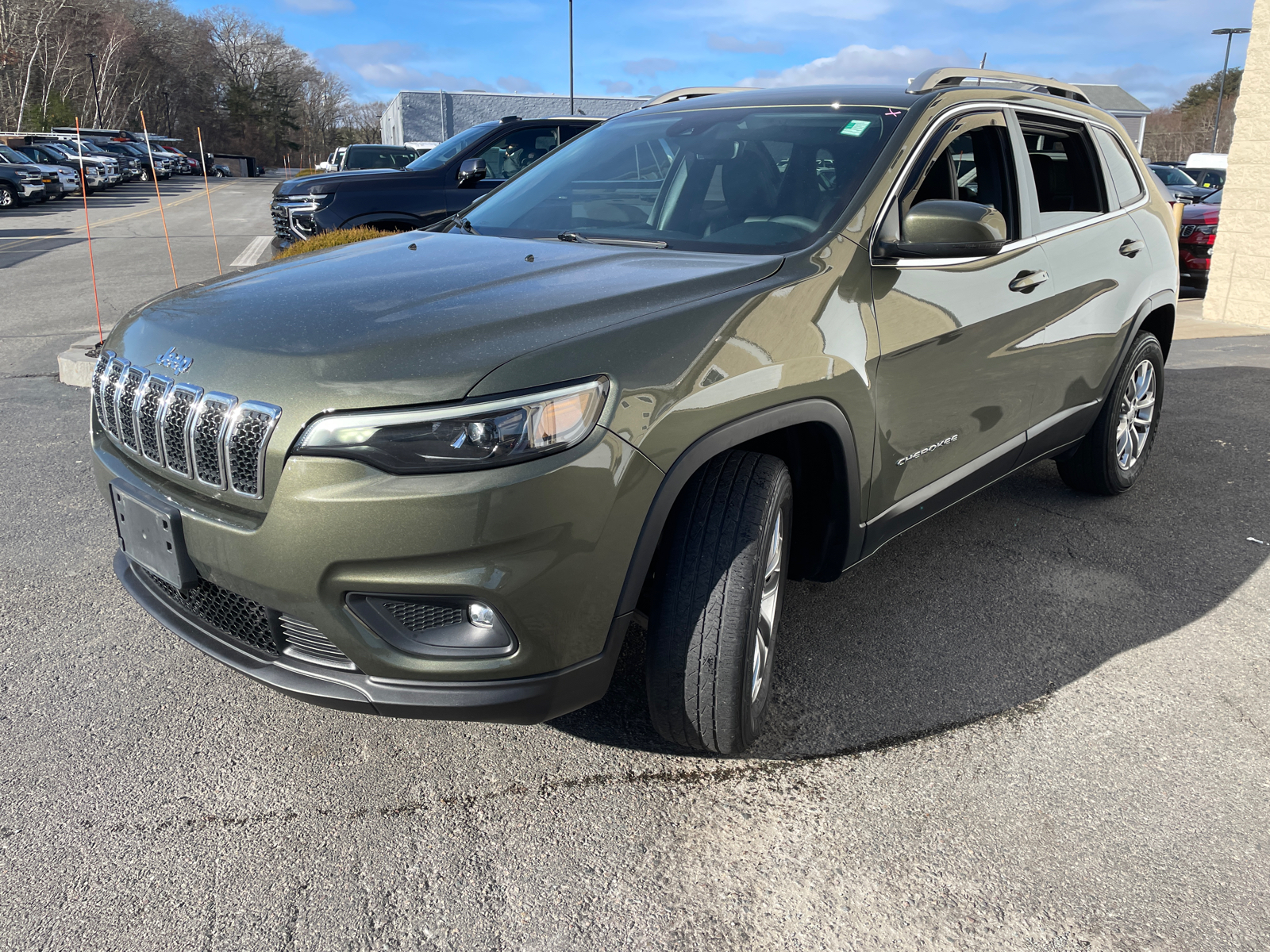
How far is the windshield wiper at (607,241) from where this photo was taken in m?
2.94

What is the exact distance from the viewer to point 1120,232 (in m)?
4.04

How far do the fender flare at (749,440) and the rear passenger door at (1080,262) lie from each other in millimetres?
1288

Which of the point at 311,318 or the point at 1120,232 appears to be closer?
the point at 311,318

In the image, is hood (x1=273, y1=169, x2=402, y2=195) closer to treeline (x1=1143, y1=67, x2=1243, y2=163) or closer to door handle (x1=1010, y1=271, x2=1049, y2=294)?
door handle (x1=1010, y1=271, x2=1049, y2=294)

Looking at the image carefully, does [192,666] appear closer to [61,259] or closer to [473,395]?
[473,395]

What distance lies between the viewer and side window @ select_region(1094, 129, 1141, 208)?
409cm

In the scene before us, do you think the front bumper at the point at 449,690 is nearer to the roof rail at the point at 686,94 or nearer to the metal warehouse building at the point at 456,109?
the roof rail at the point at 686,94

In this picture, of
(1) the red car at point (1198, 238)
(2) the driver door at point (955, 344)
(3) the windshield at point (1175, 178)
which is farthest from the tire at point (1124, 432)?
(3) the windshield at point (1175, 178)

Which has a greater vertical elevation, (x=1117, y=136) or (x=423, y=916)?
(x=1117, y=136)

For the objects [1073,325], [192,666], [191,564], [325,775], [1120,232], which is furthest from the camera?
[1120,232]

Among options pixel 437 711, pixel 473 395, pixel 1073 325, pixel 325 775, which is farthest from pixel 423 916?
pixel 1073 325

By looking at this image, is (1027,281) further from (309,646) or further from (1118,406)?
(309,646)

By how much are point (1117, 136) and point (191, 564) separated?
4.17 metres

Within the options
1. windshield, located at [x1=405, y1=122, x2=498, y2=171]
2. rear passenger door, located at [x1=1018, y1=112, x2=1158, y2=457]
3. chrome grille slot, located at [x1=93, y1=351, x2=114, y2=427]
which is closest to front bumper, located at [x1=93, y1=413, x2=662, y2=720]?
chrome grille slot, located at [x1=93, y1=351, x2=114, y2=427]
